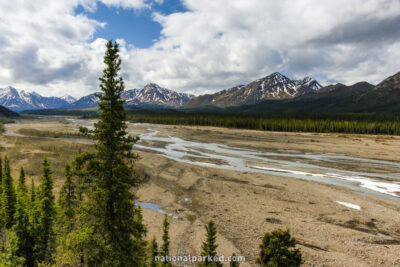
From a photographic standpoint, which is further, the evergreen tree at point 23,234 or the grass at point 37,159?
the grass at point 37,159

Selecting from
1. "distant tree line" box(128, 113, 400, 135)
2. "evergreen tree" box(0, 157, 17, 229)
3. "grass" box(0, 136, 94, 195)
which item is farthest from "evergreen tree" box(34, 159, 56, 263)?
"distant tree line" box(128, 113, 400, 135)

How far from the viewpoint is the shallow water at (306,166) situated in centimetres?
3805

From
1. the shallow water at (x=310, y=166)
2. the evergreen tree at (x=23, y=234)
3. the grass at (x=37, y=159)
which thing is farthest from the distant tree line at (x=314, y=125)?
the evergreen tree at (x=23, y=234)

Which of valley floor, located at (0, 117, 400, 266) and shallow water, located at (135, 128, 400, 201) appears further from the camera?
shallow water, located at (135, 128, 400, 201)

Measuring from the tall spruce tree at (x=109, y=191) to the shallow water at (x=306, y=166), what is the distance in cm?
3791

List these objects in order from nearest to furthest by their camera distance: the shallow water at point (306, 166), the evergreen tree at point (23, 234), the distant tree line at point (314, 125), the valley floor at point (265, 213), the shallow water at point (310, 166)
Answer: the valley floor at point (265, 213) → the evergreen tree at point (23, 234) → the shallow water at point (306, 166) → the shallow water at point (310, 166) → the distant tree line at point (314, 125)

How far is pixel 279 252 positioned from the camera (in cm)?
923

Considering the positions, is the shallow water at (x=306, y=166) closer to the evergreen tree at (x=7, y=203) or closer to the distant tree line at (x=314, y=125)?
the evergreen tree at (x=7, y=203)

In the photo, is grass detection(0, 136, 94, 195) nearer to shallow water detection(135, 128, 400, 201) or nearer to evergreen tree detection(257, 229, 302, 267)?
shallow water detection(135, 128, 400, 201)

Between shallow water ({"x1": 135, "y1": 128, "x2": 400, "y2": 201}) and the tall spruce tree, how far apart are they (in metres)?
37.9

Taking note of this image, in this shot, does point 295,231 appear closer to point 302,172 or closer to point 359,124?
point 302,172

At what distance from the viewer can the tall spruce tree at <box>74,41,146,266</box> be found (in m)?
10.2

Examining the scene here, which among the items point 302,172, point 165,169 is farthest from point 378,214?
point 165,169

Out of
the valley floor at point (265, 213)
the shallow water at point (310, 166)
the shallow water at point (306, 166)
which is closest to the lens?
the valley floor at point (265, 213)
